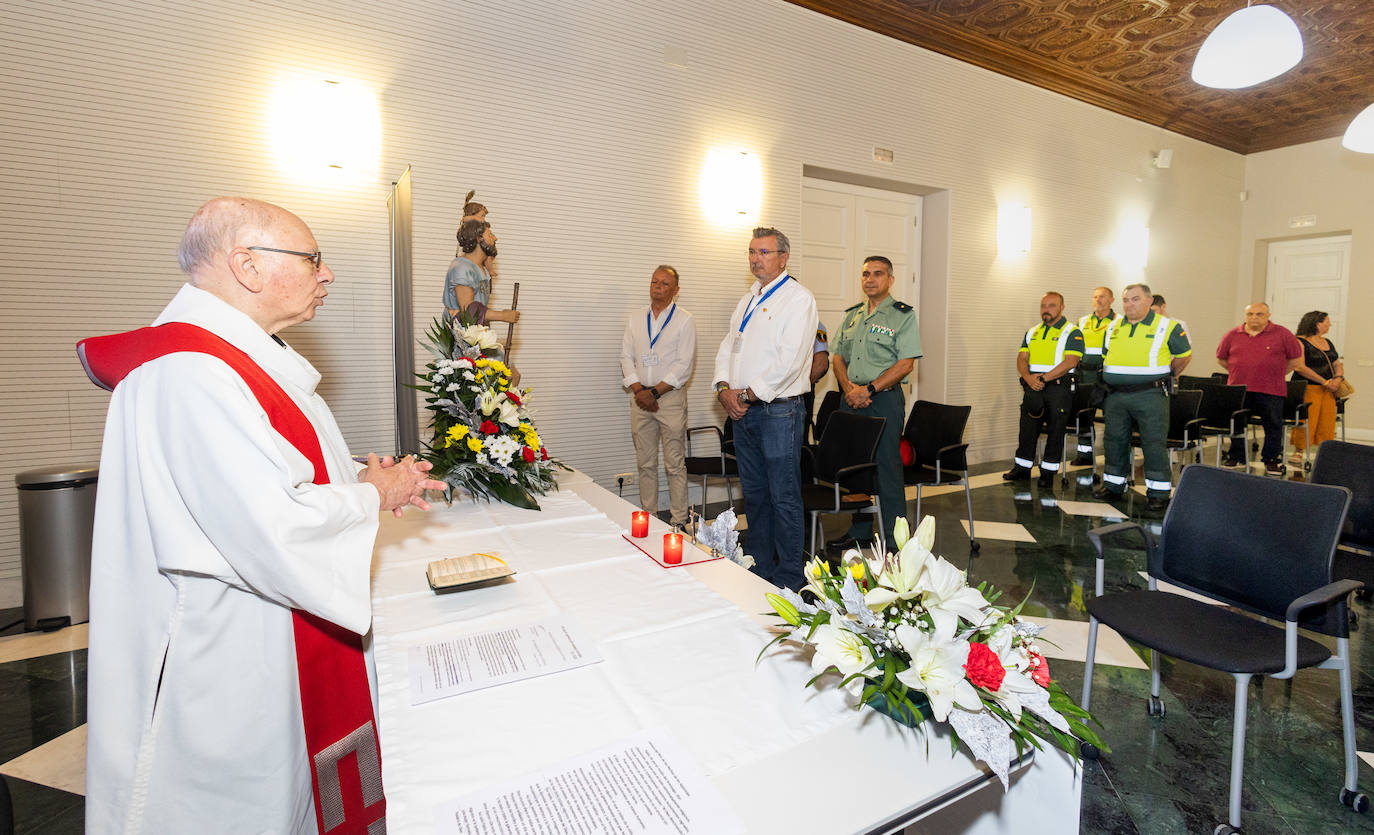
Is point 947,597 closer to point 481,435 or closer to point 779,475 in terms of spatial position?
point 481,435

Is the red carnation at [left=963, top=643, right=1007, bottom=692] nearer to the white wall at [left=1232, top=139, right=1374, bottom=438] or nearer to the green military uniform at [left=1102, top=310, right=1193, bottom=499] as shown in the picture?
the green military uniform at [left=1102, top=310, right=1193, bottom=499]

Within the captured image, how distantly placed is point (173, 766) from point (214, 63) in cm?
381

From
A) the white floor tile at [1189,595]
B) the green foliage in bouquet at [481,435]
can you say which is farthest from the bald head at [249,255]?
the white floor tile at [1189,595]

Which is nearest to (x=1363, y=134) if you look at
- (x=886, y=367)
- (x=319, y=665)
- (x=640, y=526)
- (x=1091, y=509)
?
(x=1091, y=509)

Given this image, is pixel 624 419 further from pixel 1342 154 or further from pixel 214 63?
pixel 1342 154

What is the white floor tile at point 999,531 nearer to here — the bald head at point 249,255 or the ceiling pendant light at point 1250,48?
the ceiling pendant light at point 1250,48

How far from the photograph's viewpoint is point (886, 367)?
417 cm

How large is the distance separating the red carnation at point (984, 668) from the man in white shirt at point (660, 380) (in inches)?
139

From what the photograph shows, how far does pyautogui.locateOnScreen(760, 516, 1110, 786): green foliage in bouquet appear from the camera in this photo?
2.90 ft

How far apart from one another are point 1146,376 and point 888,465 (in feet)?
8.41

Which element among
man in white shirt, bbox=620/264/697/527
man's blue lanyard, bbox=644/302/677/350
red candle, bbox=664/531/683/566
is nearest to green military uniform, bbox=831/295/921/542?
man in white shirt, bbox=620/264/697/527

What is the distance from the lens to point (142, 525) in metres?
1.12

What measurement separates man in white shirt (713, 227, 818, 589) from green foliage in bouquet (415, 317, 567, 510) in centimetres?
126

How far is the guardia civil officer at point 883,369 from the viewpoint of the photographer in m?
3.96
